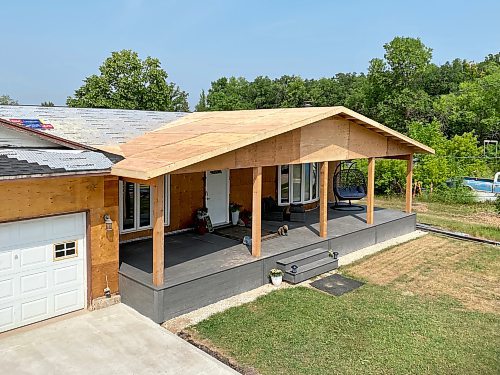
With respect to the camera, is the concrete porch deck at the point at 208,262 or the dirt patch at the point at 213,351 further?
the concrete porch deck at the point at 208,262

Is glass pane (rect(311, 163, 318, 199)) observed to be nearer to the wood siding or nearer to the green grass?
the wood siding

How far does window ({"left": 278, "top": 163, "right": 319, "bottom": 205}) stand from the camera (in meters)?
14.6

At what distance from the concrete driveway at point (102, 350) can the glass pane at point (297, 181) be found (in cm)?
839

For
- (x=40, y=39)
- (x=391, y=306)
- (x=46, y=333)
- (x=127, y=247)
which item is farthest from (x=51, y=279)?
(x=40, y=39)

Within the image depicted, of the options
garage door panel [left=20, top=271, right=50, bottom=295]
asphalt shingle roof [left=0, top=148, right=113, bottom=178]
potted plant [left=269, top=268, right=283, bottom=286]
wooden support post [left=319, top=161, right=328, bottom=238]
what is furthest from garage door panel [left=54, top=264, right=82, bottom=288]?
wooden support post [left=319, top=161, right=328, bottom=238]

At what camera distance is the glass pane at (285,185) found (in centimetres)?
1459

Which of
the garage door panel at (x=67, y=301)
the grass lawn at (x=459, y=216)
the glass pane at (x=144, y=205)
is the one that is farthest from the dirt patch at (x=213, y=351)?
the grass lawn at (x=459, y=216)

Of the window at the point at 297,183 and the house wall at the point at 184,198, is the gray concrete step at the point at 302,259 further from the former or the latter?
the window at the point at 297,183

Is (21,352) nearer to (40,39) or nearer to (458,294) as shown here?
(458,294)

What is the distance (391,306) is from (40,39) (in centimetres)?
3229

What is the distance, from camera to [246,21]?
29344mm

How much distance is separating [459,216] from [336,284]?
1067cm

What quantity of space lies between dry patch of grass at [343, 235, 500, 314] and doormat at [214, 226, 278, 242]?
2146mm

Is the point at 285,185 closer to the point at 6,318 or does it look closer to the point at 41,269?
the point at 41,269
